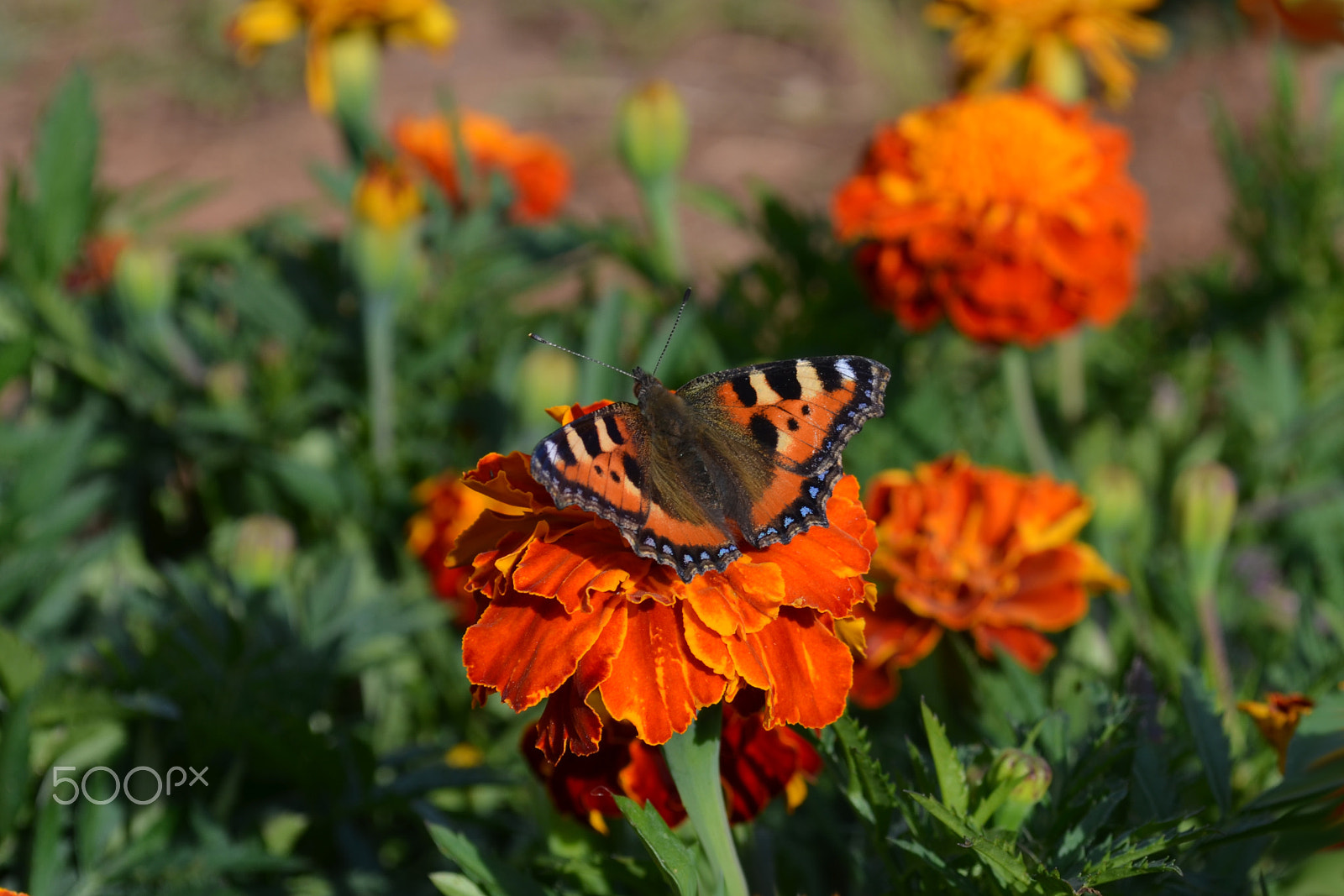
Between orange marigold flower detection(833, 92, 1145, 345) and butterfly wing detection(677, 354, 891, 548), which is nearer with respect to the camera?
butterfly wing detection(677, 354, 891, 548)

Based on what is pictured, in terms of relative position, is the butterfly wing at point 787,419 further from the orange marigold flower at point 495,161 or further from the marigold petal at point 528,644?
the orange marigold flower at point 495,161

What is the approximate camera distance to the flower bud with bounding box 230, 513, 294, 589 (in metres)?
1.04

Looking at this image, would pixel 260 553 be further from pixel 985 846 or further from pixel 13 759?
pixel 985 846

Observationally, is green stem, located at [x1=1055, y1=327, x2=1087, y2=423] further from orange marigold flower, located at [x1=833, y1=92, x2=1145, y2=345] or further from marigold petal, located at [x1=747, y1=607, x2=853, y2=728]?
marigold petal, located at [x1=747, y1=607, x2=853, y2=728]

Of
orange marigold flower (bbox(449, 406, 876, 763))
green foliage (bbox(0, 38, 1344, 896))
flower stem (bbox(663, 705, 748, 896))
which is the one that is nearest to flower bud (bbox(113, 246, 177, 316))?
green foliage (bbox(0, 38, 1344, 896))

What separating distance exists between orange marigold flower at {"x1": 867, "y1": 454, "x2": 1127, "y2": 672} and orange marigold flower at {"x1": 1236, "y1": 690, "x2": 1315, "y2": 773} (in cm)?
20

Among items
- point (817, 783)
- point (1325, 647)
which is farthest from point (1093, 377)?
point (817, 783)

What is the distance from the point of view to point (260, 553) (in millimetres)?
1042

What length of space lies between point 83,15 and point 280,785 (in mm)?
3582

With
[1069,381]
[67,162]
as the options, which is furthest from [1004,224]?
[67,162]

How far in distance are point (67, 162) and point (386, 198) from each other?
0.48 m

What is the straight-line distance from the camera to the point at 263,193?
287 centimetres

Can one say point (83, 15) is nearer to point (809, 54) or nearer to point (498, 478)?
point (809, 54)

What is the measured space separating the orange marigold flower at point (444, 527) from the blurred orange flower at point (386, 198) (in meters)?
0.29
